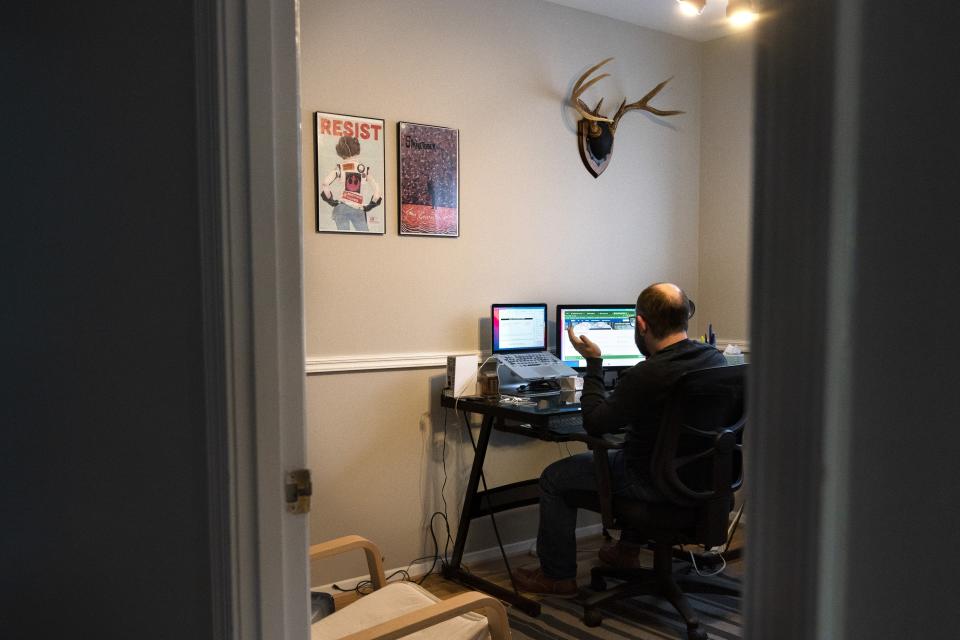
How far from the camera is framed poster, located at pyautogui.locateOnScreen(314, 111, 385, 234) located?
3090mm

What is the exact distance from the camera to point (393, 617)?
192 centimetres

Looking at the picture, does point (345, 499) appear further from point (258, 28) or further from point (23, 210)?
point (258, 28)

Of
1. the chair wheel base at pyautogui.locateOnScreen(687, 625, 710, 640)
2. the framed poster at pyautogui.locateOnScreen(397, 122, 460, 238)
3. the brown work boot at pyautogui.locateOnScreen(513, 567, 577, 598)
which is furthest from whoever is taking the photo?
the framed poster at pyautogui.locateOnScreen(397, 122, 460, 238)

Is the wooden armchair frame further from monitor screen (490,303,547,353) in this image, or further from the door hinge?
monitor screen (490,303,547,353)

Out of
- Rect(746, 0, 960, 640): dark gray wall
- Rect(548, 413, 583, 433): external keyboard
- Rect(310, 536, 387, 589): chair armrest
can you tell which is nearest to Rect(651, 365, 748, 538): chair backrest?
Rect(548, 413, 583, 433): external keyboard

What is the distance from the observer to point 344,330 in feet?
10.5

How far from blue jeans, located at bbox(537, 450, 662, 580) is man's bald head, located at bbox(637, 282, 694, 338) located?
50cm

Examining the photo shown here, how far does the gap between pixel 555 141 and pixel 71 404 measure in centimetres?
275

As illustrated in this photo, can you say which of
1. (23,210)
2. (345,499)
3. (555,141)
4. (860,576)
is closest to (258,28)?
(860,576)

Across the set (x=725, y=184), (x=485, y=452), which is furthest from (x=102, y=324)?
(x=725, y=184)

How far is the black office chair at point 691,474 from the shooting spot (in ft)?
8.23

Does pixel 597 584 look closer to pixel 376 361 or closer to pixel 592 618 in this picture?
pixel 592 618

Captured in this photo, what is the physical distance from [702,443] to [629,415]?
0.27 m

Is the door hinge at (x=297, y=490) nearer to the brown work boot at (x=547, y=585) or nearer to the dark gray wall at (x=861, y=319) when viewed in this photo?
the dark gray wall at (x=861, y=319)
